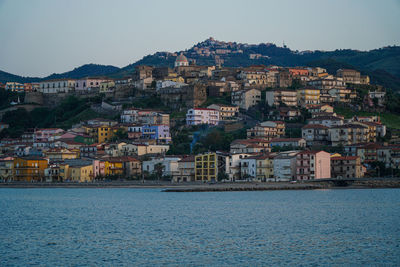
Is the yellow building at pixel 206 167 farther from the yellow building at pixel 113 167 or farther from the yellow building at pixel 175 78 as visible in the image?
the yellow building at pixel 175 78

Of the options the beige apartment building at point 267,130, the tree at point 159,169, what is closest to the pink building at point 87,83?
the beige apartment building at point 267,130

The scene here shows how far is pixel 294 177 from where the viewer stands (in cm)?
6531

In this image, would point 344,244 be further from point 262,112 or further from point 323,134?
point 262,112

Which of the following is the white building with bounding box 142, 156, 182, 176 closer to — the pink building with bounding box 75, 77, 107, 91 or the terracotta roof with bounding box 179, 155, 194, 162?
the terracotta roof with bounding box 179, 155, 194, 162

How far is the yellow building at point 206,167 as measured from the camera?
6812 cm

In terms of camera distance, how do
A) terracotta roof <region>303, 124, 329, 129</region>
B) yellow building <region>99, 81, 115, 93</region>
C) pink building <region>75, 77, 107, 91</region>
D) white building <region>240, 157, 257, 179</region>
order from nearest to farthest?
white building <region>240, 157, 257, 179</region> < terracotta roof <region>303, 124, 329, 129</region> < yellow building <region>99, 81, 115, 93</region> < pink building <region>75, 77, 107, 91</region>

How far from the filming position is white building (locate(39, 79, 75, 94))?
109 meters

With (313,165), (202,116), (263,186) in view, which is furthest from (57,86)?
(313,165)

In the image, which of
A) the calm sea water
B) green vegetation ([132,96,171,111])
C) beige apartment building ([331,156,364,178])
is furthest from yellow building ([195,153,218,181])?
green vegetation ([132,96,171,111])

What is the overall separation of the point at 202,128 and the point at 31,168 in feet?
66.7

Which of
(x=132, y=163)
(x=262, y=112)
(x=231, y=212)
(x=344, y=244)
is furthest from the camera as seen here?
(x=262, y=112)

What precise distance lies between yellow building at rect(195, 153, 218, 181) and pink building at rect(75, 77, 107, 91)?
42333mm

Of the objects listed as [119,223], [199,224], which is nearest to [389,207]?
[199,224]

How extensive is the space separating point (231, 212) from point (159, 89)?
174 feet
